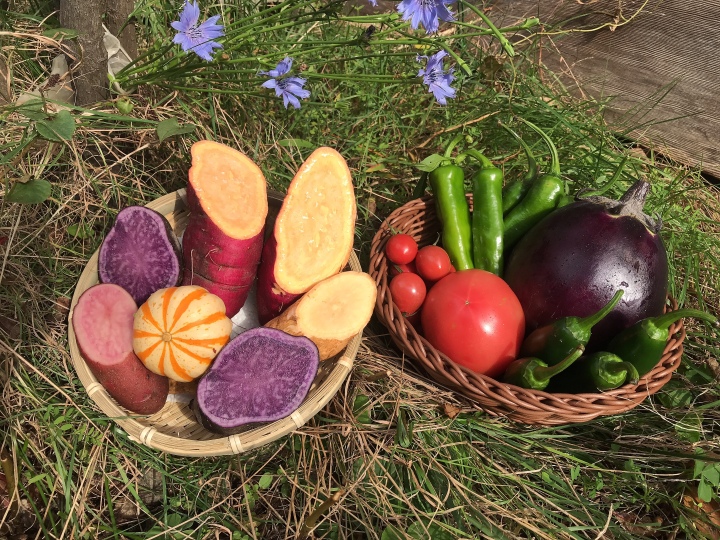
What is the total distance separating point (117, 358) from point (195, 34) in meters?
1.11

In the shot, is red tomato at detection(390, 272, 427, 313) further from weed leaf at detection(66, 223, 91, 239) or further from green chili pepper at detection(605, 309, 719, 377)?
weed leaf at detection(66, 223, 91, 239)

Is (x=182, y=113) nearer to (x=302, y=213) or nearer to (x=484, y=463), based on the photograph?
(x=302, y=213)

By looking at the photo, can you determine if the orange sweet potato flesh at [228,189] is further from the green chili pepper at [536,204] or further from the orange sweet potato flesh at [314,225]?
the green chili pepper at [536,204]

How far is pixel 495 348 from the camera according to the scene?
208 cm

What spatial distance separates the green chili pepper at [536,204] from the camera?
233cm

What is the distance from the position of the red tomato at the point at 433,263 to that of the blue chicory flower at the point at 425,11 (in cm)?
89

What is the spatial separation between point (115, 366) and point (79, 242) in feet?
2.50

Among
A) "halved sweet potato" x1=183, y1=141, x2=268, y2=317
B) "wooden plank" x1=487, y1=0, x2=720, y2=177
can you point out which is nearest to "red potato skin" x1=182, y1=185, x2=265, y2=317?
"halved sweet potato" x1=183, y1=141, x2=268, y2=317

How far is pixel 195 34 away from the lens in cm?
184

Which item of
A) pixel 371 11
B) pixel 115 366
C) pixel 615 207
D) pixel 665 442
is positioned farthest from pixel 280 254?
pixel 371 11

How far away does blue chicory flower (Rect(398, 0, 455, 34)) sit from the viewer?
5.43 ft

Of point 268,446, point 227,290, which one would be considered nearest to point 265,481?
point 268,446

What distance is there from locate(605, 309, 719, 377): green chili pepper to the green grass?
378mm

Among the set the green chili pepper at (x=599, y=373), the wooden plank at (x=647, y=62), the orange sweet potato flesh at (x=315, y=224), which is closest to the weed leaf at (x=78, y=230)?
the orange sweet potato flesh at (x=315, y=224)
